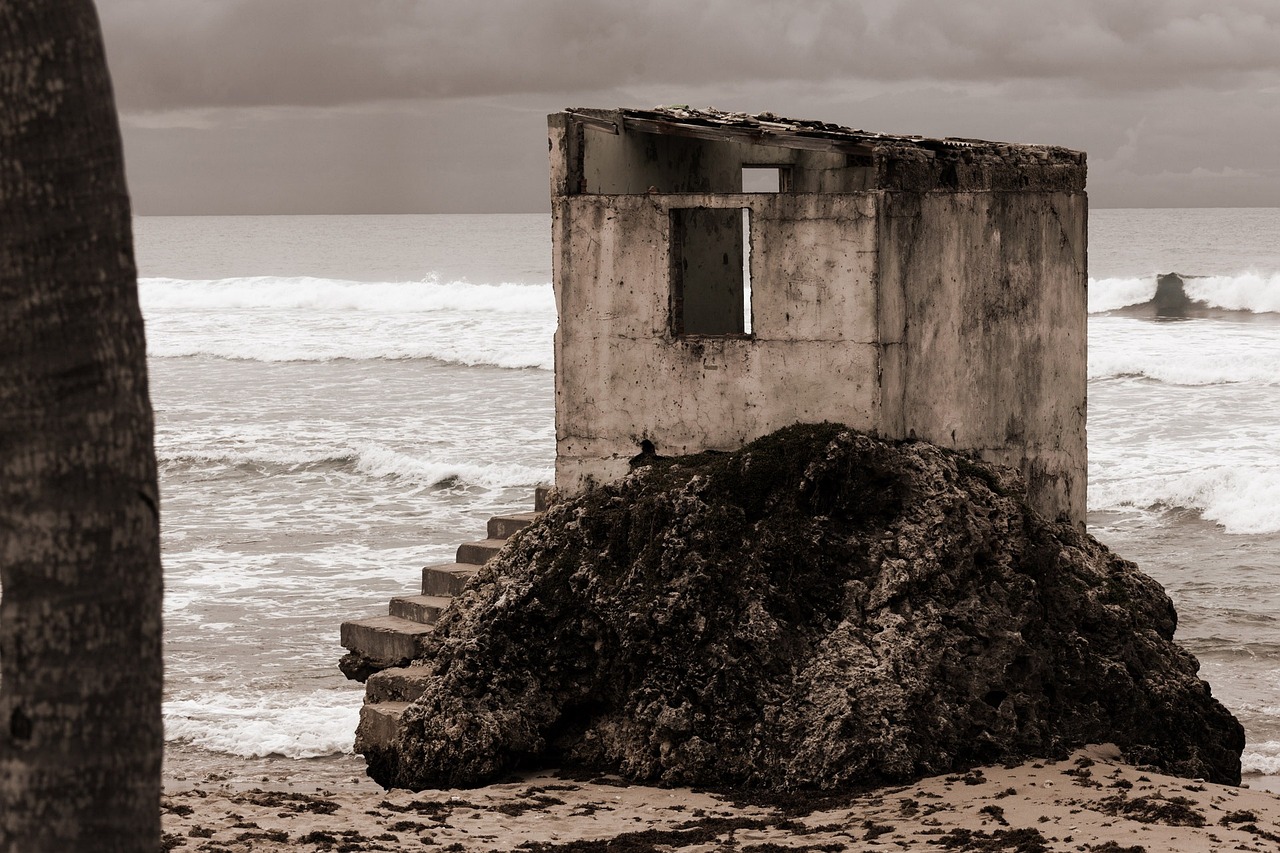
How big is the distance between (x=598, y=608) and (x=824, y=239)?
93.4 inches

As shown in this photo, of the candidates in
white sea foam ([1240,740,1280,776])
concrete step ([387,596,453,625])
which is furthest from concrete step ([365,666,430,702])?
white sea foam ([1240,740,1280,776])

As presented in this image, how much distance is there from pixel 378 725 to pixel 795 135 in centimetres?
412

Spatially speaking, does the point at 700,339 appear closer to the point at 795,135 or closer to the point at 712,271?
the point at 795,135

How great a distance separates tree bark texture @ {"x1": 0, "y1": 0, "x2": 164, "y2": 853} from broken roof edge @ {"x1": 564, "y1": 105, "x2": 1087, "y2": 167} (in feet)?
19.7

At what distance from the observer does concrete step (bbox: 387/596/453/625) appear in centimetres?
964

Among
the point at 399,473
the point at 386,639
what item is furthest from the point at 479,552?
the point at 399,473

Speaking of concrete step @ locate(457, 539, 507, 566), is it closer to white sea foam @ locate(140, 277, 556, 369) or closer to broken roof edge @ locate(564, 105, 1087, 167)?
broken roof edge @ locate(564, 105, 1087, 167)

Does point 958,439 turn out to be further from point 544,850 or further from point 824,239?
point 544,850

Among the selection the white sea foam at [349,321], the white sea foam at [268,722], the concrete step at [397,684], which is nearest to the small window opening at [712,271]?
the concrete step at [397,684]

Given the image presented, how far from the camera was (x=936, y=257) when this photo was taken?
28.9 ft

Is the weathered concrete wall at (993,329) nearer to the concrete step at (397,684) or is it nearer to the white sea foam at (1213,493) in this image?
the concrete step at (397,684)

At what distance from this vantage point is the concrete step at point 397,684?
8867 mm

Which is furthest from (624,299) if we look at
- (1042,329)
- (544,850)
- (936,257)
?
(544,850)

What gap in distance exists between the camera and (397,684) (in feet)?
29.4
